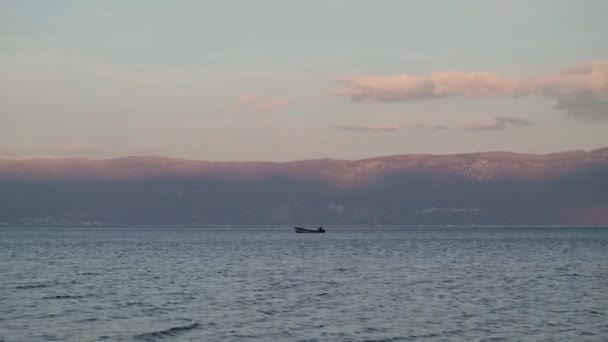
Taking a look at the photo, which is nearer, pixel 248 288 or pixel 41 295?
pixel 41 295

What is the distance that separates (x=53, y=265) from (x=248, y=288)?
134 feet

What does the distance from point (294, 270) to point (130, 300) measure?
112 feet

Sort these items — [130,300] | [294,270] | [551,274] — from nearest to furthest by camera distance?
[130,300] → [551,274] → [294,270]

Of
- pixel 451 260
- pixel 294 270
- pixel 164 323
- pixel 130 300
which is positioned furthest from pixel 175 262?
pixel 164 323

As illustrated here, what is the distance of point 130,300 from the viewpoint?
59281 millimetres

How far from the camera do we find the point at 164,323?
4759 cm

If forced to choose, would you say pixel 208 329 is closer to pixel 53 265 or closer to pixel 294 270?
pixel 294 270

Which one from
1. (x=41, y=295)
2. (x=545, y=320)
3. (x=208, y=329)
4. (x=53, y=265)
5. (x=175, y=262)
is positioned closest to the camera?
(x=208, y=329)

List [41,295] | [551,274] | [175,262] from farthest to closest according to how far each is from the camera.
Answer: [175,262], [551,274], [41,295]

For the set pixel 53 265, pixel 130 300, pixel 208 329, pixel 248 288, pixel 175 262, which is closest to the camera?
pixel 208 329

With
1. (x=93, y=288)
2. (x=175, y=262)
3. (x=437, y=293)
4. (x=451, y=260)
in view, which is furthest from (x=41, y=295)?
(x=451, y=260)

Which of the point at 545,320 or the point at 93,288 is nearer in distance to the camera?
the point at 545,320

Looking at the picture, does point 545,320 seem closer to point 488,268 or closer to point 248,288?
point 248,288

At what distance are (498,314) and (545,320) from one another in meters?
3.20
